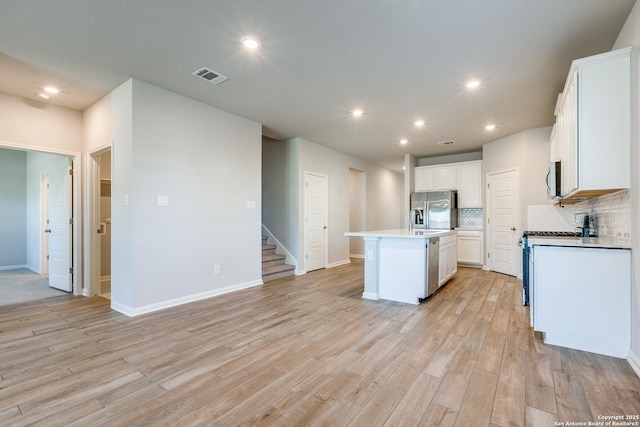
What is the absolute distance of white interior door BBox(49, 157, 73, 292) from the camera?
443 cm

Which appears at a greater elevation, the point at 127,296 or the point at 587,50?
the point at 587,50

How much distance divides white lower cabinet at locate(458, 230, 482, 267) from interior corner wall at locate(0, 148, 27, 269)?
9.78 metres

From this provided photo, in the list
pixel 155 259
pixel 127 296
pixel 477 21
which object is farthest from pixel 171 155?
pixel 477 21

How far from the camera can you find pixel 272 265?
5.75 m

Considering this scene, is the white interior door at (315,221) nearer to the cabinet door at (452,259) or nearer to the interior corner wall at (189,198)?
the interior corner wall at (189,198)

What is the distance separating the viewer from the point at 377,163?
8664 millimetres

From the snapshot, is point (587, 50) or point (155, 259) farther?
point (155, 259)

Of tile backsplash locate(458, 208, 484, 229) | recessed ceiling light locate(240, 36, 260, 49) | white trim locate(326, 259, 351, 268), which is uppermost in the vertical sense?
recessed ceiling light locate(240, 36, 260, 49)

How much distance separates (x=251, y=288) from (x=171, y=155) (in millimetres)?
2273

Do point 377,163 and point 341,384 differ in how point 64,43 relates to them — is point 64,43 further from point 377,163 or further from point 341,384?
point 377,163

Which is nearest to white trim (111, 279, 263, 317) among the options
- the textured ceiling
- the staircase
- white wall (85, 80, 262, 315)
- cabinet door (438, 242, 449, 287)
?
white wall (85, 80, 262, 315)

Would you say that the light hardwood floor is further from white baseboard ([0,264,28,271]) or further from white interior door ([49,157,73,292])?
white baseboard ([0,264,28,271])

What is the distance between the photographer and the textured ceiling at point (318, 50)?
89.4 inches

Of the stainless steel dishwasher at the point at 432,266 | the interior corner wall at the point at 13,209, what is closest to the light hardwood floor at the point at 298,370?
the stainless steel dishwasher at the point at 432,266
